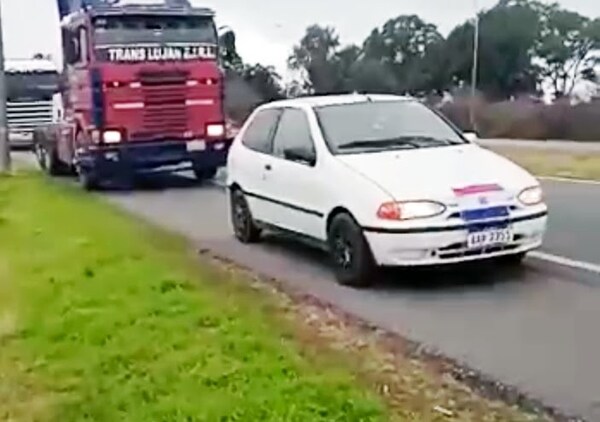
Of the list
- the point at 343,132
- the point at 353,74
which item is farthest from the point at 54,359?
the point at 353,74

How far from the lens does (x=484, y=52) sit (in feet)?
176

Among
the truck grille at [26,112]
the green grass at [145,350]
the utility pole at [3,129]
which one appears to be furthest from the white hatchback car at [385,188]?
the truck grille at [26,112]

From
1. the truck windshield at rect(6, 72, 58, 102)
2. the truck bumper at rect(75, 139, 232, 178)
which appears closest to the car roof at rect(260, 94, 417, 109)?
the truck bumper at rect(75, 139, 232, 178)

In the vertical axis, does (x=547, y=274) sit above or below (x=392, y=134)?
below

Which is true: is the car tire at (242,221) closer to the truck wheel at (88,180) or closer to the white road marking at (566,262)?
the white road marking at (566,262)

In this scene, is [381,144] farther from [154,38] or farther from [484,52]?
[484,52]

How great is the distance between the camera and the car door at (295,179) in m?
10.9

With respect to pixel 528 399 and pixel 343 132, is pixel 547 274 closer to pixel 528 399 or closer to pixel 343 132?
pixel 343 132

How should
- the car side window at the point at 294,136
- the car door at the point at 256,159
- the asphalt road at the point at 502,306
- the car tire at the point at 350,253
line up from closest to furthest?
the asphalt road at the point at 502,306 < the car tire at the point at 350,253 < the car side window at the point at 294,136 < the car door at the point at 256,159

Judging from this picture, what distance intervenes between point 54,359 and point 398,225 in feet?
11.3

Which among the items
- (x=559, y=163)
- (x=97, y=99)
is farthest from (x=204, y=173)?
(x=559, y=163)

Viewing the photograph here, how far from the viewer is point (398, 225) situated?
9742mm

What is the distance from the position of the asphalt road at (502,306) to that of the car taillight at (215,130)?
716cm

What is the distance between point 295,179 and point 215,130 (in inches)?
428
